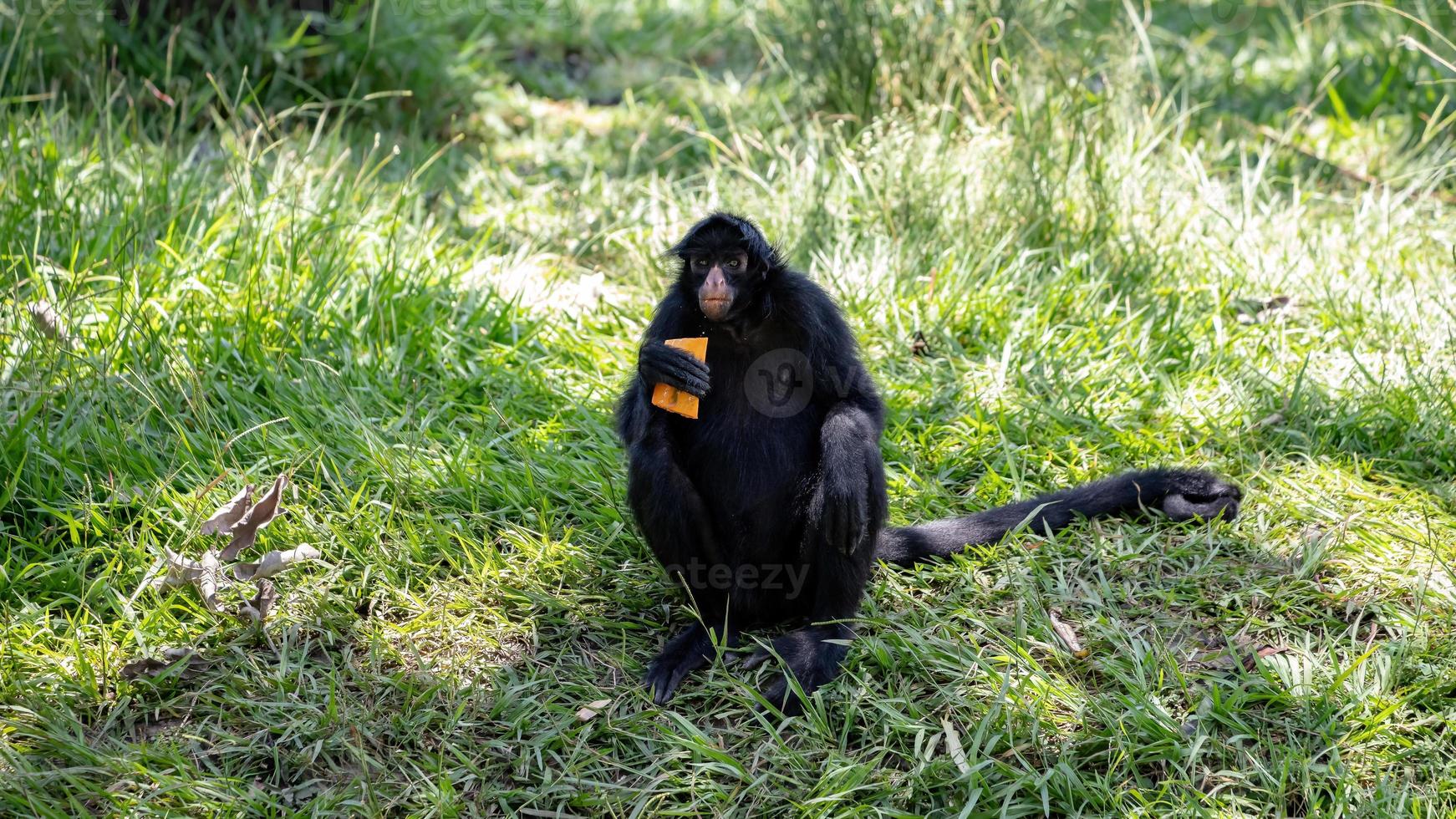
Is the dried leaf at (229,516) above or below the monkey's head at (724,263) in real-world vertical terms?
below

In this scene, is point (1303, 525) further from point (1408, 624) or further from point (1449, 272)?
point (1449, 272)

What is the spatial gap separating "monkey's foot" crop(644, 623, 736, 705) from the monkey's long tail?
0.70 meters

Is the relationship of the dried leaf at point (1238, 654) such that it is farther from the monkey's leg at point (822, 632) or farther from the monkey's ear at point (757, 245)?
the monkey's ear at point (757, 245)

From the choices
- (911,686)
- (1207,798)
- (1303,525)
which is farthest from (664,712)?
(1303,525)

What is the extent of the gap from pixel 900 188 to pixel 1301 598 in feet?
8.62

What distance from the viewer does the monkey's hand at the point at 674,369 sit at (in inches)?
125

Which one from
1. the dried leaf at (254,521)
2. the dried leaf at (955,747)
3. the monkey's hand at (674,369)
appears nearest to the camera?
the dried leaf at (955,747)

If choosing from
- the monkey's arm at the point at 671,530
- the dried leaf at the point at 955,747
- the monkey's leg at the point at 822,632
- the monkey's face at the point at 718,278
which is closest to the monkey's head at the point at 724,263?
the monkey's face at the point at 718,278

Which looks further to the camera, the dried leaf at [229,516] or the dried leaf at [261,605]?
the dried leaf at [229,516]

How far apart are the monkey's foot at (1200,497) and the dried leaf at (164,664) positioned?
2.95 meters

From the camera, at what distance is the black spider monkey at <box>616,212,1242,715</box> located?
10.4 feet

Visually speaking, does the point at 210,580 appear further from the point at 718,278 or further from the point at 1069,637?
the point at 1069,637

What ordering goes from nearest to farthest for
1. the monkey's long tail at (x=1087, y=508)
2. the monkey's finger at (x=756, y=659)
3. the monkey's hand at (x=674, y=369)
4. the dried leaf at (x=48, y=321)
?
the monkey's hand at (x=674, y=369) < the monkey's finger at (x=756, y=659) < the monkey's long tail at (x=1087, y=508) < the dried leaf at (x=48, y=321)

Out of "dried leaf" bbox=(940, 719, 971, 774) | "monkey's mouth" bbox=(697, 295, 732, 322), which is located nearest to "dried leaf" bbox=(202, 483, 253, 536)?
"monkey's mouth" bbox=(697, 295, 732, 322)
